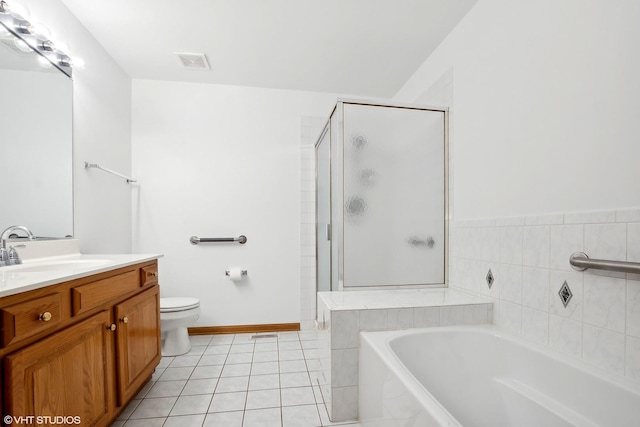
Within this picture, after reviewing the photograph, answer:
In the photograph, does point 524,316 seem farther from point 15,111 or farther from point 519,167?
point 15,111

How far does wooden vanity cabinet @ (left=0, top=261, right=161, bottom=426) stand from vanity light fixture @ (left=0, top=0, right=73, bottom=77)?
1.27 metres

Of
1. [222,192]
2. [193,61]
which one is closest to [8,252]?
[222,192]

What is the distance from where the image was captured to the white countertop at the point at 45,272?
846 mm

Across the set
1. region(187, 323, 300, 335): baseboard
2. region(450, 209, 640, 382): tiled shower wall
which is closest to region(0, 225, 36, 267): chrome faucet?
region(187, 323, 300, 335): baseboard

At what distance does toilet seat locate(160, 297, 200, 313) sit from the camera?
2.12 meters

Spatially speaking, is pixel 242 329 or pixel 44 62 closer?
pixel 44 62

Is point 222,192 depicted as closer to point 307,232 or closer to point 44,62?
point 307,232

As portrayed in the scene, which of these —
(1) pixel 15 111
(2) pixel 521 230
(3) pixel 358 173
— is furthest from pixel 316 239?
(1) pixel 15 111

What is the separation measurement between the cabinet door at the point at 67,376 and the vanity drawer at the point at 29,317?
0.16 ft

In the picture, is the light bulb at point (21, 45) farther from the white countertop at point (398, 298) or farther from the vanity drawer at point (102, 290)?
the white countertop at point (398, 298)

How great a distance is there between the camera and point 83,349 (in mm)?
→ 1123

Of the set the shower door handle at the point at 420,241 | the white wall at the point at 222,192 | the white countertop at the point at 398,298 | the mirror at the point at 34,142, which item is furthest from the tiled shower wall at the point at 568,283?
the mirror at the point at 34,142

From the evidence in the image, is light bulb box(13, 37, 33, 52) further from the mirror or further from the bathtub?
the bathtub

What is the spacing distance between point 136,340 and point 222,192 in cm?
143
